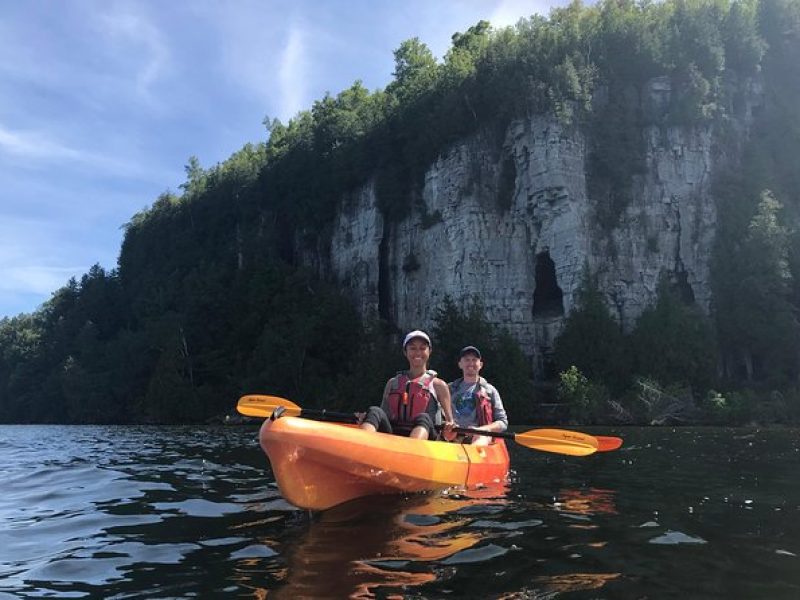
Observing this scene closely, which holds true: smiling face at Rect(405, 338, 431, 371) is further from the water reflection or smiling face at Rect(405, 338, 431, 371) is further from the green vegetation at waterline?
the green vegetation at waterline

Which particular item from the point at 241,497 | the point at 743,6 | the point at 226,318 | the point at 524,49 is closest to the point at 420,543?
the point at 241,497

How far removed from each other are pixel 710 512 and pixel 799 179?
41701mm

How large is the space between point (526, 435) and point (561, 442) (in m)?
0.42

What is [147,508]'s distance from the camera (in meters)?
6.43

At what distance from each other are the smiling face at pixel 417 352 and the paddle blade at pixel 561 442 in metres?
1.47

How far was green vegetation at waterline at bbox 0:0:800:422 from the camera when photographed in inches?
1344

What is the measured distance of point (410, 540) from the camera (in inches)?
190

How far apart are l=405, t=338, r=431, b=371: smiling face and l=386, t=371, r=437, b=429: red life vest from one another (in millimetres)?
137

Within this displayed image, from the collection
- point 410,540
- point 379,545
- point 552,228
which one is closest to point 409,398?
point 410,540

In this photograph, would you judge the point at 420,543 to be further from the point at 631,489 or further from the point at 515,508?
the point at 631,489

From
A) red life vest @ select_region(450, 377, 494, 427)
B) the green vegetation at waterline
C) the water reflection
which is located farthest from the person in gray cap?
the green vegetation at waterline

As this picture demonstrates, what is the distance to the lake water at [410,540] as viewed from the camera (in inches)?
151

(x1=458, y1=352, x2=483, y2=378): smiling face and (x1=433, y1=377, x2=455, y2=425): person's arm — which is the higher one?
(x1=458, y1=352, x2=483, y2=378): smiling face

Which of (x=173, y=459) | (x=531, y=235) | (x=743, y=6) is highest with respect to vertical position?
(x=743, y=6)
